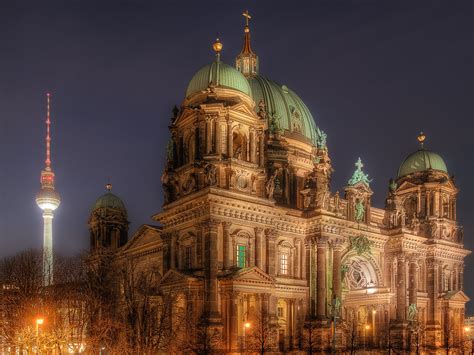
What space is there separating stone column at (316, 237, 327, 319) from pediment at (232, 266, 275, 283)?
26.1 ft

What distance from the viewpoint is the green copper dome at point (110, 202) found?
10138cm

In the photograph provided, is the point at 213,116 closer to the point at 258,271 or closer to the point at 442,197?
the point at 258,271

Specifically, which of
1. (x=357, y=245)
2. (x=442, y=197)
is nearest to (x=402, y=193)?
(x=442, y=197)

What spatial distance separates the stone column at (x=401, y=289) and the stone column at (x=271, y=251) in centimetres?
A: 2129

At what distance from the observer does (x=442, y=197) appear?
300 ft

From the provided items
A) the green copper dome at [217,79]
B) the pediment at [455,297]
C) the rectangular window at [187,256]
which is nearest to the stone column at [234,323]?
the rectangular window at [187,256]

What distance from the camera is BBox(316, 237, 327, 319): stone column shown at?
69562mm

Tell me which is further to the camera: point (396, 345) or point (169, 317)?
point (396, 345)

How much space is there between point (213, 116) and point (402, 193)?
1544 inches

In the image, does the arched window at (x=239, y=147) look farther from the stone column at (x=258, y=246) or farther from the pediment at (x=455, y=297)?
the pediment at (x=455, y=297)

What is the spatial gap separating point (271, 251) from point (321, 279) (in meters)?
7.16

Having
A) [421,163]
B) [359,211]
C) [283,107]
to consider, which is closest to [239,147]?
[359,211]

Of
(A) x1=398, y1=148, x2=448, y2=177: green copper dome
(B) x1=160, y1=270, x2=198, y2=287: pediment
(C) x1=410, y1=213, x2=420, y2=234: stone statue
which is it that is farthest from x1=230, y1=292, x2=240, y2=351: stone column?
(A) x1=398, y1=148, x2=448, y2=177: green copper dome

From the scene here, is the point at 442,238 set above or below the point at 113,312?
above
